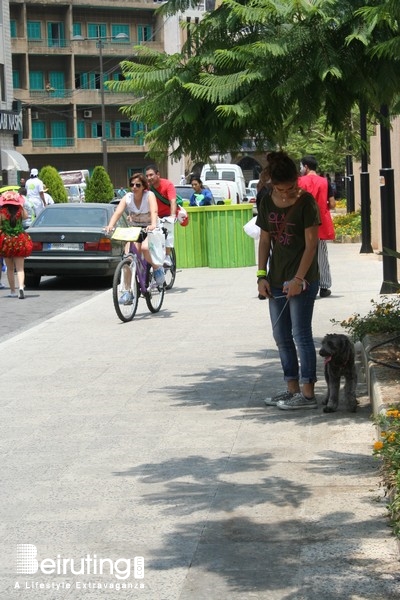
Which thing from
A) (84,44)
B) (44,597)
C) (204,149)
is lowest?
(44,597)

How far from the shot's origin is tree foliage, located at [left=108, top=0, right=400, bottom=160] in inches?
276

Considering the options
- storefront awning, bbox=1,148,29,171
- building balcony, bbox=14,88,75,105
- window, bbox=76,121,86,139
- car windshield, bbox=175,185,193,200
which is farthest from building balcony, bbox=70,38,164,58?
car windshield, bbox=175,185,193,200

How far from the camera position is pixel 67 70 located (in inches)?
3369

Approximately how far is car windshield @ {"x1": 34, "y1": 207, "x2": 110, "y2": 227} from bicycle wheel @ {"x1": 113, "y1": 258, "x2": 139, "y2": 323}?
20.5ft

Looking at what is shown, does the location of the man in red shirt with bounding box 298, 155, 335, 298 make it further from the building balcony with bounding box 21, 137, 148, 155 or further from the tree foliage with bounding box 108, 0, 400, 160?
the building balcony with bounding box 21, 137, 148, 155

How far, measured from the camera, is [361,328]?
34.2 ft

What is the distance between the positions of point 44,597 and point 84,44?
3225 inches

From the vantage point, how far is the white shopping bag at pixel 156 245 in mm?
15047

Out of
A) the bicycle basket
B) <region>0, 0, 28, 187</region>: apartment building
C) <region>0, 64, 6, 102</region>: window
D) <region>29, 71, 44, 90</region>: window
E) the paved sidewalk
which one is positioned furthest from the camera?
<region>29, 71, 44, 90</region>: window

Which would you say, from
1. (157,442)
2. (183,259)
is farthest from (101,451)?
(183,259)

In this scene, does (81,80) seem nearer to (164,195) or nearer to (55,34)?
(55,34)

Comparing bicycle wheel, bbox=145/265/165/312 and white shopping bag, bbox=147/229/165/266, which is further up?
white shopping bag, bbox=147/229/165/266

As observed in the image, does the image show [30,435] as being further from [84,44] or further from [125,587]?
[84,44]

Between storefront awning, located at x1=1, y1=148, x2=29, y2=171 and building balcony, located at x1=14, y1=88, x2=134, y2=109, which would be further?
building balcony, located at x1=14, y1=88, x2=134, y2=109
